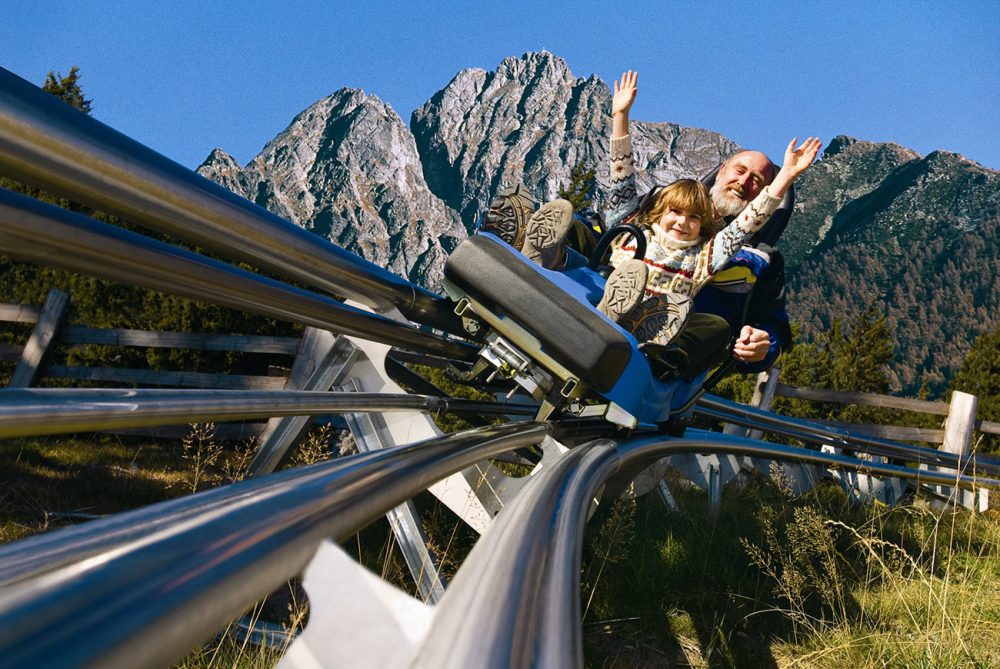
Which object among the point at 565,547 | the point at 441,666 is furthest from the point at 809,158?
the point at 441,666

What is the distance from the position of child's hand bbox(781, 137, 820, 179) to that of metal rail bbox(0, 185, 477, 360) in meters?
2.49

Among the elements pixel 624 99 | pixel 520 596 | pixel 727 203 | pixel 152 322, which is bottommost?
pixel 520 596

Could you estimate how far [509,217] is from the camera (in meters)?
3.18

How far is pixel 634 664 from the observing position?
213 cm

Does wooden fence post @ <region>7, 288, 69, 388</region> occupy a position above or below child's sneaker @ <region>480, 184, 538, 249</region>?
above

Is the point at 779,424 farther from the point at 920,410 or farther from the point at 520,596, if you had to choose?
the point at 920,410

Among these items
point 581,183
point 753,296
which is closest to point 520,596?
point 753,296

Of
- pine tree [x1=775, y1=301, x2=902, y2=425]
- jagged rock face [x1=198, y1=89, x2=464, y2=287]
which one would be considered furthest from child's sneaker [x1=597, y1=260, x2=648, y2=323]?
jagged rock face [x1=198, y1=89, x2=464, y2=287]

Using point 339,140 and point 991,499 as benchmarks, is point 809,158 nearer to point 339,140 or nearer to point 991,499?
point 991,499

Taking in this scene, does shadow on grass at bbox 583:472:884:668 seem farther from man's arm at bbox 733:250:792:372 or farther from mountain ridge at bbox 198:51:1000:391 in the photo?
mountain ridge at bbox 198:51:1000:391

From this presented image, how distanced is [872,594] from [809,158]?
1963 mm

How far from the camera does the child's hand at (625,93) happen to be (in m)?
3.99

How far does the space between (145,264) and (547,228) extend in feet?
6.63

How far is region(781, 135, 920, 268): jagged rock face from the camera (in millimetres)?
176625
